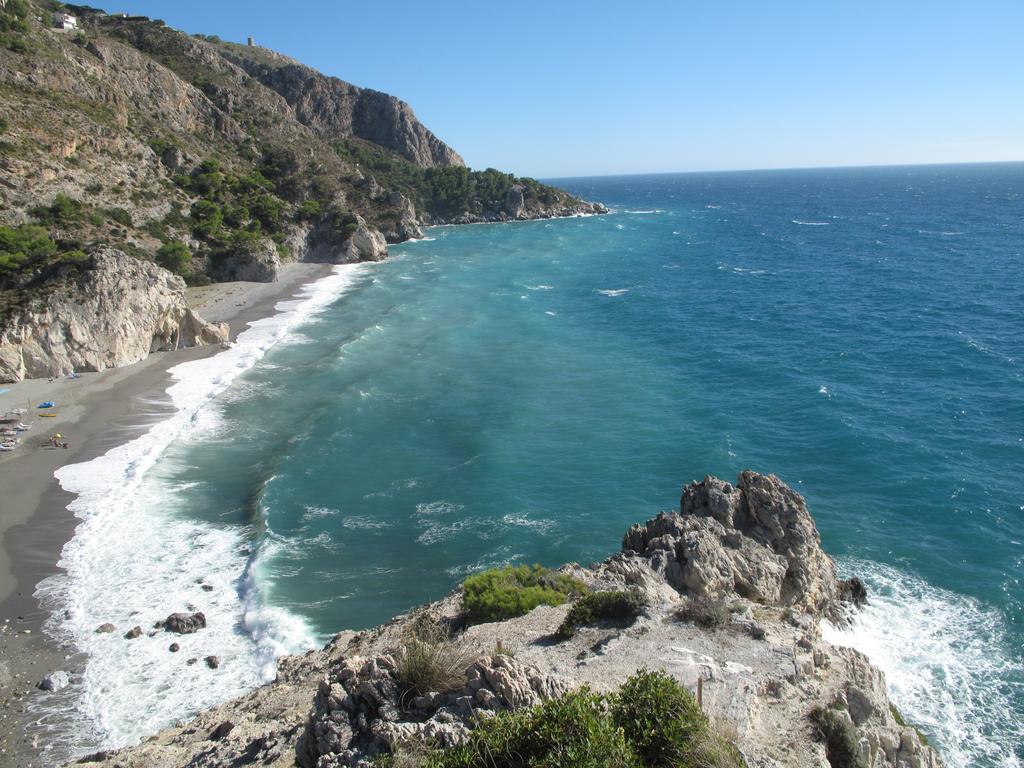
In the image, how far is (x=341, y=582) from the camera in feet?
88.5

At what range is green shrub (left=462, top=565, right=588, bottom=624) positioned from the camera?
771 inches

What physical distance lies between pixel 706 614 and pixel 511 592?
5634 millimetres

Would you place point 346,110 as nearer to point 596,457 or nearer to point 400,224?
point 400,224

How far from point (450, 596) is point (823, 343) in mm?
43786

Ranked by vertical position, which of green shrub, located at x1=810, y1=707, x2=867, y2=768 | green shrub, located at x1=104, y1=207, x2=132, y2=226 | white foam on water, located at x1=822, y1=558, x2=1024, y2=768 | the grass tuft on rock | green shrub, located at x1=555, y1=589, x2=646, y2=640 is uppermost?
green shrub, located at x1=104, y1=207, x2=132, y2=226

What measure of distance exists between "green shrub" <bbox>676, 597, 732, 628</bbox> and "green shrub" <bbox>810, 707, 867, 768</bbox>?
3682 millimetres

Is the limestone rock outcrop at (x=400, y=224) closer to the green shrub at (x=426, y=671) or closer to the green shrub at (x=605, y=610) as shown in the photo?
the green shrub at (x=605, y=610)

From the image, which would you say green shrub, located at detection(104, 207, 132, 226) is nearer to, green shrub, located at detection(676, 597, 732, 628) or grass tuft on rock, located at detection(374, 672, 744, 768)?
green shrub, located at detection(676, 597, 732, 628)

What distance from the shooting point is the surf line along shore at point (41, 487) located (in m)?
21.7

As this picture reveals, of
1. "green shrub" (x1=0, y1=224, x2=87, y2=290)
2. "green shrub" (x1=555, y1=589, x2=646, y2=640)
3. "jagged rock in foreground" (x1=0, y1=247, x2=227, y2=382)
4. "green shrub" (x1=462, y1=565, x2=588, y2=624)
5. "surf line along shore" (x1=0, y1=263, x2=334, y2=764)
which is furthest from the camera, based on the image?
"green shrub" (x1=0, y1=224, x2=87, y2=290)

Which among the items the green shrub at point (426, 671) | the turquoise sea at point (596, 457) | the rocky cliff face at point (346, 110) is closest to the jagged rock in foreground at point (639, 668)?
the green shrub at point (426, 671)

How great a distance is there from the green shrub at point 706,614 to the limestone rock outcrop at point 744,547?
10.9ft

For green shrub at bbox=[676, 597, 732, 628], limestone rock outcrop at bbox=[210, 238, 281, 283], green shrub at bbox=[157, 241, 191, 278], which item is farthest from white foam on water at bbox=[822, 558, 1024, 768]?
limestone rock outcrop at bbox=[210, 238, 281, 283]

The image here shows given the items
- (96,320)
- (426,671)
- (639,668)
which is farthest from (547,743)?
(96,320)
